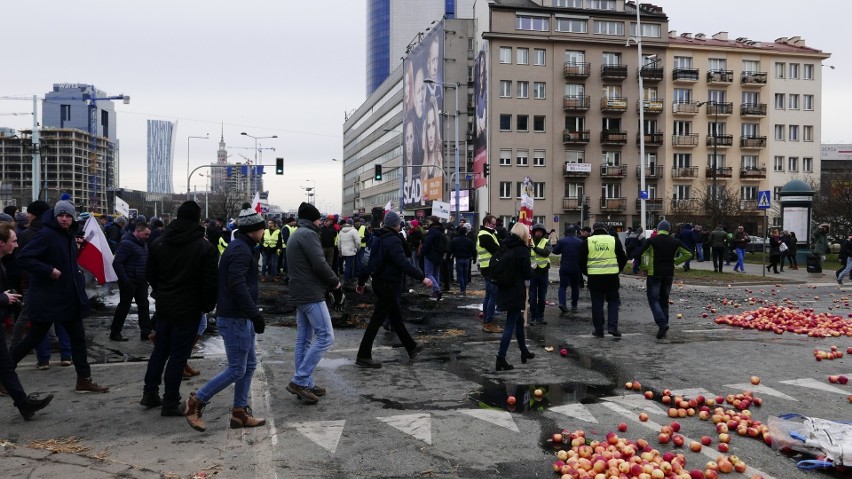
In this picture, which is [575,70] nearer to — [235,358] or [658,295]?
[658,295]

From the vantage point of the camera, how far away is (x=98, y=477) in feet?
16.1

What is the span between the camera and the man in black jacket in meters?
6.34

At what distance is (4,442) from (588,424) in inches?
196

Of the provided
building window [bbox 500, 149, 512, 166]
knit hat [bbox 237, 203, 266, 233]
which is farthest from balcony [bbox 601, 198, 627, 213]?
knit hat [bbox 237, 203, 266, 233]

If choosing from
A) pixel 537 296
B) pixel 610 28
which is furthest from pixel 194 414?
pixel 610 28

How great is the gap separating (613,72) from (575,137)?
22.3ft

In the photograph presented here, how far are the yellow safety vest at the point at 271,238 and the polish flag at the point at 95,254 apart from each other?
1079 centimetres

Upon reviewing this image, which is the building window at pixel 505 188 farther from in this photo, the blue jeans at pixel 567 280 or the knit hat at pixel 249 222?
the knit hat at pixel 249 222

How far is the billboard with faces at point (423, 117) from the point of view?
218ft

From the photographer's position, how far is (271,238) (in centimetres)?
2088

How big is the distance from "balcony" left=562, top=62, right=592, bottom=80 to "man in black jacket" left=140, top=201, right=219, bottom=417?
192 ft

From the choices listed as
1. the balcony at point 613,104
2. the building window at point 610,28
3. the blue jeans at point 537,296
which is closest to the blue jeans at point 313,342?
the blue jeans at point 537,296

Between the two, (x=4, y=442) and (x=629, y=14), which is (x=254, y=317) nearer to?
(x=4, y=442)

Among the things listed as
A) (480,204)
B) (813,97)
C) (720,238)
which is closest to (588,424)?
(720,238)
